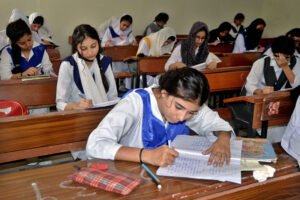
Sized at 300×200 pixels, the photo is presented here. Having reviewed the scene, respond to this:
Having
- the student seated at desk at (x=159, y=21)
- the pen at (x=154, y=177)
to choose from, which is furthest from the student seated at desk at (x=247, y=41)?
the pen at (x=154, y=177)

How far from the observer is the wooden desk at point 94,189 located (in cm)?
94

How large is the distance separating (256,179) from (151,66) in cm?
336

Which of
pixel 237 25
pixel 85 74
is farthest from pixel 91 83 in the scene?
pixel 237 25

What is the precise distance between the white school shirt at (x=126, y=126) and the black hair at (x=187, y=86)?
188 mm

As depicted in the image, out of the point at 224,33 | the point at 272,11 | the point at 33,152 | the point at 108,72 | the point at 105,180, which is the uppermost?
the point at 272,11

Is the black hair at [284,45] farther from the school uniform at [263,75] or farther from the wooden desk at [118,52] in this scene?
the wooden desk at [118,52]

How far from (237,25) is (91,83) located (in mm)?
7929

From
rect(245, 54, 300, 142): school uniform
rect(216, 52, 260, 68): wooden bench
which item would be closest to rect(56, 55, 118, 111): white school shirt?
rect(245, 54, 300, 142): school uniform

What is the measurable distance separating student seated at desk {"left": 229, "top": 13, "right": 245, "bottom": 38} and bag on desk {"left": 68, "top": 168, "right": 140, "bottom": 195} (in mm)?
8777

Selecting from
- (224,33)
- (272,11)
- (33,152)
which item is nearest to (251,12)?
(272,11)

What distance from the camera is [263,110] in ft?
7.02

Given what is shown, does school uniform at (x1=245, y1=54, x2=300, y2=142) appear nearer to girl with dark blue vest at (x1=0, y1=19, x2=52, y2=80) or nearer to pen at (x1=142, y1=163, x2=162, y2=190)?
pen at (x1=142, y1=163, x2=162, y2=190)

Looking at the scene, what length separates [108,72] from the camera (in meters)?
2.48

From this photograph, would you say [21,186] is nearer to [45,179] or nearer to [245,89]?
[45,179]
